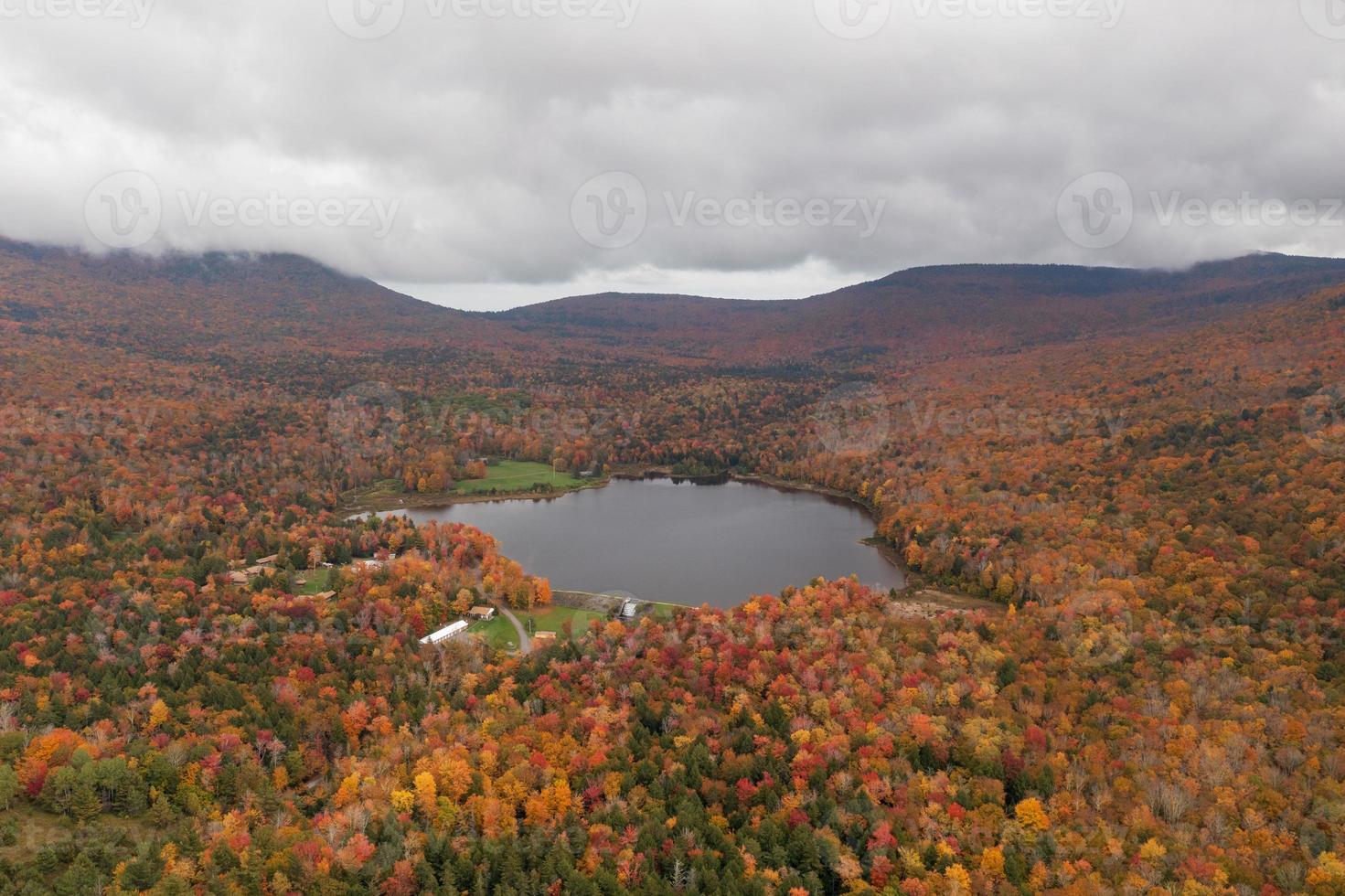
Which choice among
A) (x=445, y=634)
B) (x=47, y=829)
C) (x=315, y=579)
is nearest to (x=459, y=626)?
(x=445, y=634)

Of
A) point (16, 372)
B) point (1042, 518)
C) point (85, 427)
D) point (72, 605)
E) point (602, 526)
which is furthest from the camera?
point (16, 372)

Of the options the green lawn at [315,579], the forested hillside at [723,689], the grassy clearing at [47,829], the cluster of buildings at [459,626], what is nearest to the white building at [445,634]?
the cluster of buildings at [459,626]

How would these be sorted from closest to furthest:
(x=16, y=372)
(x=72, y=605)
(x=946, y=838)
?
(x=946, y=838) → (x=72, y=605) → (x=16, y=372)

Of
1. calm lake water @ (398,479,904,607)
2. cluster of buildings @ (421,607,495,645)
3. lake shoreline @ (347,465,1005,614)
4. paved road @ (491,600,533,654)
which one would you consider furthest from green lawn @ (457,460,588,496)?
cluster of buildings @ (421,607,495,645)

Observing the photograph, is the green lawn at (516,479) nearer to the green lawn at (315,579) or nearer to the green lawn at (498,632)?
the green lawn at (315,579)

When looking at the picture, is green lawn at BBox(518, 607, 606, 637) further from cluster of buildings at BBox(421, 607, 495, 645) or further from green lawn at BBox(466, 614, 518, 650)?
cluster of buildings at BBox(421, 607, 495, 645)

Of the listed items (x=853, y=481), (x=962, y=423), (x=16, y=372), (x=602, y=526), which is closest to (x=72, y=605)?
(x=602, y=526)

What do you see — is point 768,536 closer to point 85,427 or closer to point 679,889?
point 679,889
